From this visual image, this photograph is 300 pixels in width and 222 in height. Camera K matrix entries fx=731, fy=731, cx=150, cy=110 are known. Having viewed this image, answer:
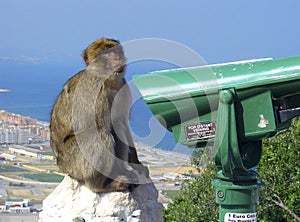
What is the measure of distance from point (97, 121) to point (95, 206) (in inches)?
26.7

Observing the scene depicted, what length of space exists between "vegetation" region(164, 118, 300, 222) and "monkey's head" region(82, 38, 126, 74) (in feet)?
13.7

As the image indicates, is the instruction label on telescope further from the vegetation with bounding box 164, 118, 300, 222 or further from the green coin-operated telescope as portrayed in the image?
the vegetation with bounding box 164, 118, 300, 222

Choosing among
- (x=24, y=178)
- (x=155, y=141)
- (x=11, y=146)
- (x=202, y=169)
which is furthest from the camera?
(x=11, y=146)

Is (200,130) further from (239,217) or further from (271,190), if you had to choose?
(271,190)

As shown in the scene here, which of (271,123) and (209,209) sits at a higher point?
(209,209)

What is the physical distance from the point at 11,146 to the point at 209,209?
48097 mm

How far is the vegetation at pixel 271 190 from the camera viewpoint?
25.4 ft

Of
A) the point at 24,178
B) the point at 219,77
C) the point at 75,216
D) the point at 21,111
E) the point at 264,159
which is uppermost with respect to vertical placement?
the point at 21,111

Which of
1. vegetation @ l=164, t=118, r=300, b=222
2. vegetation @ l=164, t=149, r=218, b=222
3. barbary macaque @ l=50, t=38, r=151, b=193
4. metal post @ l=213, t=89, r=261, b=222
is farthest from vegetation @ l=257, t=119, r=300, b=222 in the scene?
metal post @ l=213, t=89, r=261, b=222

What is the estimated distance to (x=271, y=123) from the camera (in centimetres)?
240

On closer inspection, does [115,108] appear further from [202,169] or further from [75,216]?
[202,169]

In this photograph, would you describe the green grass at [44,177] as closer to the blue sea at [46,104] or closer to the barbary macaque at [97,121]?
the blue sea at [46,104]

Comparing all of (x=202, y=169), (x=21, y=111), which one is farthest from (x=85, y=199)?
(x=21, y=111)

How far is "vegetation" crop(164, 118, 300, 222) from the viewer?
7.73m
